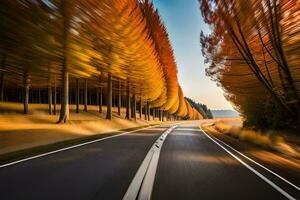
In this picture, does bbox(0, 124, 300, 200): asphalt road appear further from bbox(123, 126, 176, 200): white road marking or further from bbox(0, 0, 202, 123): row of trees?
bbox(0, 0, 202, 123): row of trees

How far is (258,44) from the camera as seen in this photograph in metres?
15.7

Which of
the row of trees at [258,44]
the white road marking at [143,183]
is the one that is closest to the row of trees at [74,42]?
the row of trees at [258,44]

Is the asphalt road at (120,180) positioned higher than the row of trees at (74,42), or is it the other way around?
the row of trees at (74,42)

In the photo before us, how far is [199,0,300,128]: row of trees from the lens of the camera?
1339cm

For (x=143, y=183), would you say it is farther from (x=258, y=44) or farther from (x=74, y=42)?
(x=74, y=42)

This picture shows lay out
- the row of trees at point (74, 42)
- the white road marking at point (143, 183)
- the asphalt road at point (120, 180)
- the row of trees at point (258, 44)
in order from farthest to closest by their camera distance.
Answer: the row of trees at point (74, 42) → the row of trees at point (258, 44) → the asphalt road at point (120, 180) → the white road marking at point (143, 183)

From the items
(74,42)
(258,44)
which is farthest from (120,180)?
(74,42)

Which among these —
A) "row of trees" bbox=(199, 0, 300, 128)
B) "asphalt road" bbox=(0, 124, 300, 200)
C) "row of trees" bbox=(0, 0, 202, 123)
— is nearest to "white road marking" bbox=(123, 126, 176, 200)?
"asphalt road" bbox=(0, 124, 300, 200)

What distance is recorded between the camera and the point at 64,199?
596cm

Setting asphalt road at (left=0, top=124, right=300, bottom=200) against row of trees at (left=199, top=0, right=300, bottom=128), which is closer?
asphalt road at (left=0, top=124, right=300, bottom=200)

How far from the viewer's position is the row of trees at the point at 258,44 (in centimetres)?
1339

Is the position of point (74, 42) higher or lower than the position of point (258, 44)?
higher

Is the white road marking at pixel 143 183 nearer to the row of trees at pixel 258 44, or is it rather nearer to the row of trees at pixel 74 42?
the row of trees at pixel 258 44

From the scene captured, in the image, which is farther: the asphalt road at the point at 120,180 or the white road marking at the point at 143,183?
the asphalt road at the point at 120,180
